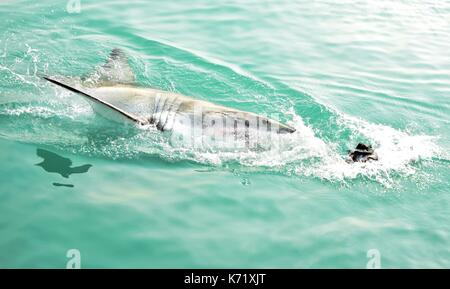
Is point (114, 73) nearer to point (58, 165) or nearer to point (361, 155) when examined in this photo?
point (58, 165)

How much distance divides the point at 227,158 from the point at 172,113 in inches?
44.3

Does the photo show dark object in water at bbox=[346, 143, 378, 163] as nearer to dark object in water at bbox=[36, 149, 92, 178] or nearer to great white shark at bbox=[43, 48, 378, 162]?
great white shark at bbox=[43, 48, 378, 162]

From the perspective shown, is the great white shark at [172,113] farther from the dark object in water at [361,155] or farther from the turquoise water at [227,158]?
the dark object in water at [361,155]

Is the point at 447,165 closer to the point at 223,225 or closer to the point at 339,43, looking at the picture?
the point at 223,225

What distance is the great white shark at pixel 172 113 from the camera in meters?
7.79

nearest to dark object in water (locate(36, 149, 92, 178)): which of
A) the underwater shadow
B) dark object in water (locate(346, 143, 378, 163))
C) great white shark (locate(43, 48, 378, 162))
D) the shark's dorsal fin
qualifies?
the underwater shadow

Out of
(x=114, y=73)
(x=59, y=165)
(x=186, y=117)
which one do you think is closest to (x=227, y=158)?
(x=186, y=117)

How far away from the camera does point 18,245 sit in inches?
223

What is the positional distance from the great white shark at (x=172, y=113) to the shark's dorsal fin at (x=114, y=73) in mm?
429

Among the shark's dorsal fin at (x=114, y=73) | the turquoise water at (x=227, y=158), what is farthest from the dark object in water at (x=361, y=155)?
the shark's dorsal fin at (x=114, y=73)

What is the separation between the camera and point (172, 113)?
8117 mm
